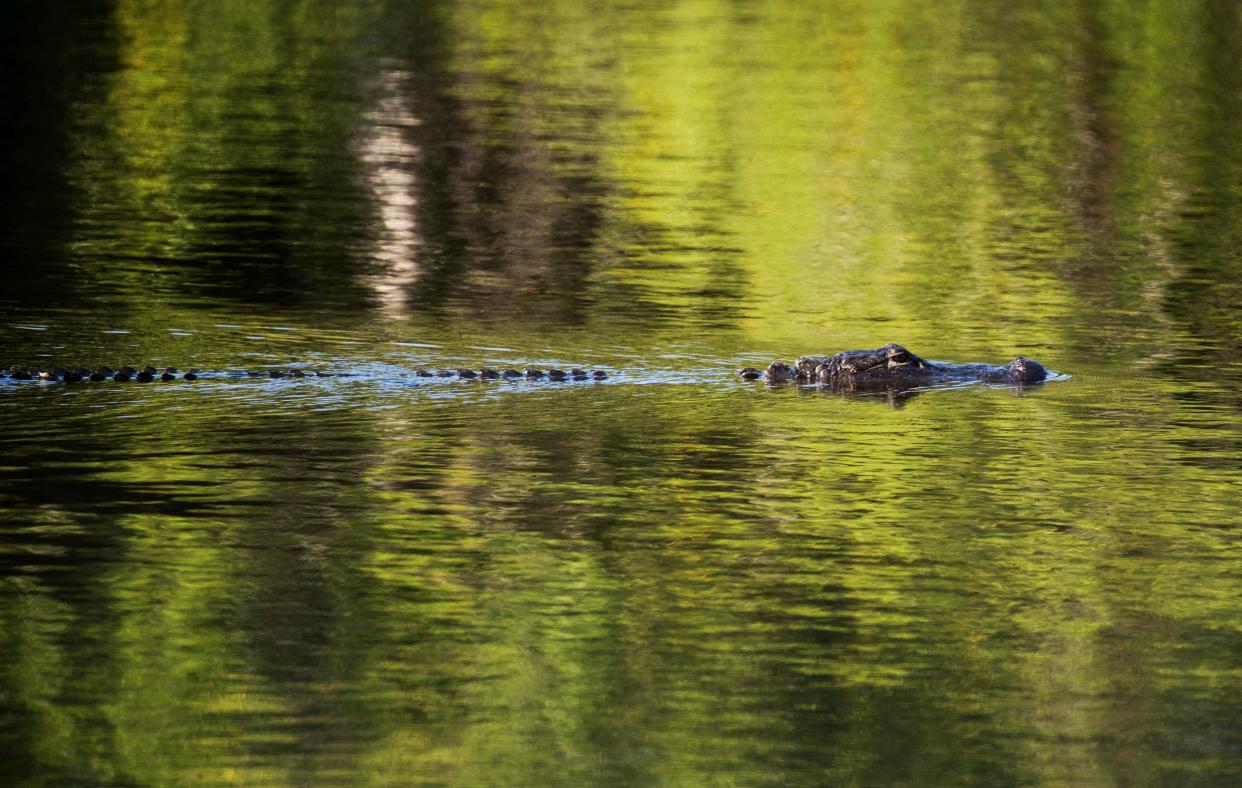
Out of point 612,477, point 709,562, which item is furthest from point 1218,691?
point 612,477

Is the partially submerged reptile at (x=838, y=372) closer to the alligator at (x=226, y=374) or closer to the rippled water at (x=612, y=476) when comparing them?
the alligator at (x=226, y=374)

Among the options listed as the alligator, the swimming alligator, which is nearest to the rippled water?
the alligator

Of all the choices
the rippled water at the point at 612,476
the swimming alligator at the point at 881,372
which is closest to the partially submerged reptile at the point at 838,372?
the swimming alligator at the point at 881,372

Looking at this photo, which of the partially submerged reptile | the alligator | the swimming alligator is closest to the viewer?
the alligator

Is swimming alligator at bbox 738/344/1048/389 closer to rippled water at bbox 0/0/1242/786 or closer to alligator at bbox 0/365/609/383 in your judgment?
rippled water at bbox 0/0/1242/786

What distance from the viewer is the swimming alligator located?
1983cm

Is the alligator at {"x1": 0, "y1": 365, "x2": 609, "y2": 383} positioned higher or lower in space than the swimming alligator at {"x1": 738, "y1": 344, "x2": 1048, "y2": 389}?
higher

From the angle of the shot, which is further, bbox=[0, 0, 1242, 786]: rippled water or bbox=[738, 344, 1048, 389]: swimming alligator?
bbox=[738, 344, 1048, 389]: swimming alligator

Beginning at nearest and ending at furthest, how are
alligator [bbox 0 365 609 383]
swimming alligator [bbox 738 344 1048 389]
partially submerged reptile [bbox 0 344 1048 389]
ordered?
alligator [bbox 0 365 609 383] < partially submerged reptile [bbox 0 344 1048 389] < swimming alligator [bbox 738 344 1048 389]

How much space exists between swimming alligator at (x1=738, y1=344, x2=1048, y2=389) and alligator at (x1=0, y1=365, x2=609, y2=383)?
1545mm

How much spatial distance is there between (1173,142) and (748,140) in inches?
304

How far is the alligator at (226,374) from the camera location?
62.6 feet

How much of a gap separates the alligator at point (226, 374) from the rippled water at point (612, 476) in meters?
0.23

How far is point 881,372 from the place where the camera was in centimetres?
1989
